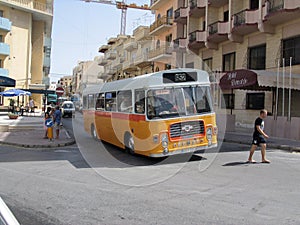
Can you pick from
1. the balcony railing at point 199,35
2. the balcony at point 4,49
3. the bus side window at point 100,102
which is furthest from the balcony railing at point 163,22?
the bus side window at point 100,102

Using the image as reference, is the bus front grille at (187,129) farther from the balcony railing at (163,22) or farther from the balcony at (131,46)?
the balcony at (131,46)

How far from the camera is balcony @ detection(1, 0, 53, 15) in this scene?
42.3 metres

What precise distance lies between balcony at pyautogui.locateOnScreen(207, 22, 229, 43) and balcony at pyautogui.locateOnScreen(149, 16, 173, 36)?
946 cm

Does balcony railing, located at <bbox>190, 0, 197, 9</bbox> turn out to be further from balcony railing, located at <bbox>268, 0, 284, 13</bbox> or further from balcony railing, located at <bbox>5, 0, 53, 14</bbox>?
balcony railing, located at <bbox>5, 0, 53, 14</bbox>

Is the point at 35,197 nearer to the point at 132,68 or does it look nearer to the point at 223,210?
the point at 223,210

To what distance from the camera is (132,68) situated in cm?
4325

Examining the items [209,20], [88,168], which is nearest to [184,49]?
[209,20]

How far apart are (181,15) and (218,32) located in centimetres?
786

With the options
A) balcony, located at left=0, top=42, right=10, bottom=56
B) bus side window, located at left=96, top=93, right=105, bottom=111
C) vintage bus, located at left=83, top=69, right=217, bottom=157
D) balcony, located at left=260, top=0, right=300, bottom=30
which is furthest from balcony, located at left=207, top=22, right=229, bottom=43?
balcony, located at left=0, top=42, right=10, bottom=56

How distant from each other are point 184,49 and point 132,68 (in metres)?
10.6

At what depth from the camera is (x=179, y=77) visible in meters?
10.9

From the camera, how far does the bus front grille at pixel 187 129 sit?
412 inches

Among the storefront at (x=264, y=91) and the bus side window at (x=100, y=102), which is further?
the storefront at (x=264, y=91)

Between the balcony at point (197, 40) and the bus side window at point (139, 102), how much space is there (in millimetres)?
20759
